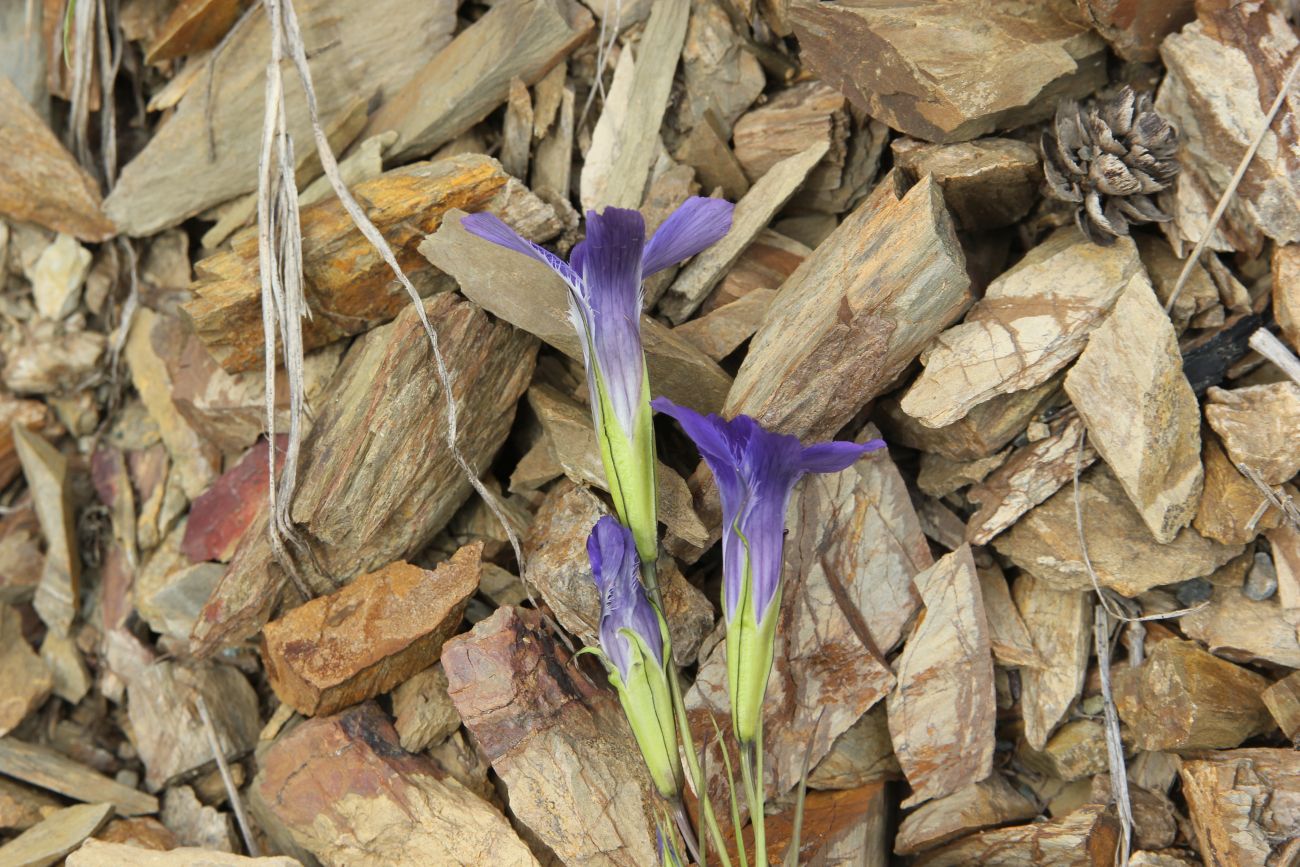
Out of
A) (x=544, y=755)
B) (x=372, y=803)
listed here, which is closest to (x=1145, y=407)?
(x=544, y=755)

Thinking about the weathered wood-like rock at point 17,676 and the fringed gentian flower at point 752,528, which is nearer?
the fringed gentian flower at point 752,528

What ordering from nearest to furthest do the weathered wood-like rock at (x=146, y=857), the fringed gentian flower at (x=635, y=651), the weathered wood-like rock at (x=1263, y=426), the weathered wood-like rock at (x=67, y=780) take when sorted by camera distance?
the fringed gentian flower at (x=635, y=651)
the weathered wood-like rock at (x=1263, y=426)
the weathered wood-like rock at (x=146, y=857)
the weathered wood-like rock at (x=67, y=780)

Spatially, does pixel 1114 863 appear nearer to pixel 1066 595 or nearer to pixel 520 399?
pixel 1066 595

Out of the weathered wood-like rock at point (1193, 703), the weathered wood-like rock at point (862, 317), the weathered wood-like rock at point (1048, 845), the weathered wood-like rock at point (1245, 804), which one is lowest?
the weathered wood-like rock at point (1048, 845)

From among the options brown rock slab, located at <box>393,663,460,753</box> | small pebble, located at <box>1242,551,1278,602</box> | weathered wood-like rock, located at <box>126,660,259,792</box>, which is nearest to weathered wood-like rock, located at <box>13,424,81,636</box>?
weathered wood-like rock, located at <box>126,660,259,792</box>

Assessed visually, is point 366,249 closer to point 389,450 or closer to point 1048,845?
point 389,450

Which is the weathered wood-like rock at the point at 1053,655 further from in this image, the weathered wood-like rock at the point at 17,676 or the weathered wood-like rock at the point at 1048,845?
the weathered wood-like rock at the point at 17,676

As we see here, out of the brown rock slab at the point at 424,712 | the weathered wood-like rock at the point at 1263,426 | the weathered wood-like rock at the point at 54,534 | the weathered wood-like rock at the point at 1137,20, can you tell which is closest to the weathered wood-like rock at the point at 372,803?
the brown rock slab at the point at 424,712

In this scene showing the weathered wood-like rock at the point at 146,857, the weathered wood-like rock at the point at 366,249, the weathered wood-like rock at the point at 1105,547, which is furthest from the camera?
the weathered wood-like rock at the point at 366,249

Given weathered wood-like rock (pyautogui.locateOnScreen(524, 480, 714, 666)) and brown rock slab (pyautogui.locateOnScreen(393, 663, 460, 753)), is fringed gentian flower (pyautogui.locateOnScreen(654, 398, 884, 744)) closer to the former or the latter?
weathered wood-like rock (pyautogui.locateOnScreen(524, 480, 714, 666))
